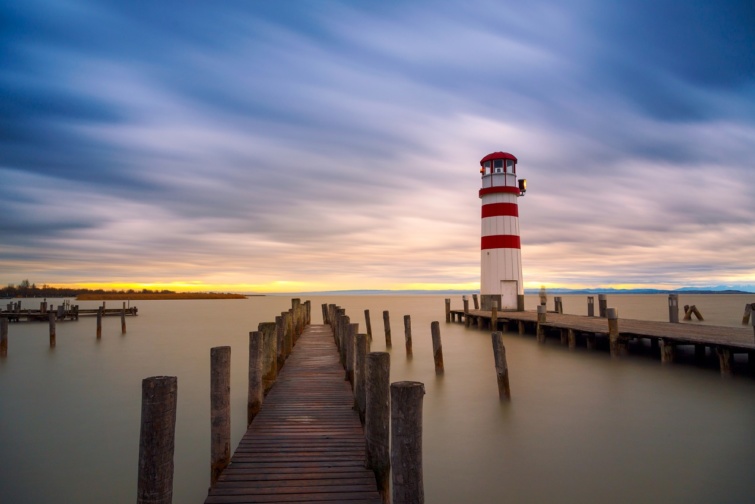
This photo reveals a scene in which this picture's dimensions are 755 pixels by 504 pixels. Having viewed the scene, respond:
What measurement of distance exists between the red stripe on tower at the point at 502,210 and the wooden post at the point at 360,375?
17427 millimetres

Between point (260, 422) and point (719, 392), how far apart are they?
10.4 meters

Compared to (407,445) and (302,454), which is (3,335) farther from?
(407,445)

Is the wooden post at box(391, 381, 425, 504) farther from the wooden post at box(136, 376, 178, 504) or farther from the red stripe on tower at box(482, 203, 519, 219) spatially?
the red stripe on tower at box(482, 203, 519, 219)

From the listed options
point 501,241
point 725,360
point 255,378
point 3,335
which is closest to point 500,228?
point 501,241

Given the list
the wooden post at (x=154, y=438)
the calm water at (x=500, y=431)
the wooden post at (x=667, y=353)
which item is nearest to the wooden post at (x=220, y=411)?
the calm water at (x=500, y=431)

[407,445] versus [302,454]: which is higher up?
[407,445]

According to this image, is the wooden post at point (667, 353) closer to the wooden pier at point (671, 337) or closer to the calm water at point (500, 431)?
the wooden pier at point (671, 337)

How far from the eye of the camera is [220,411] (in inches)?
228

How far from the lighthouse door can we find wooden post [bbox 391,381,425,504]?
69.6 ft

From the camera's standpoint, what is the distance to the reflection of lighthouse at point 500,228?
23422 mm

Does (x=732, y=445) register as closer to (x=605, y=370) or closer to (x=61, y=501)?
(x=605, y=370)

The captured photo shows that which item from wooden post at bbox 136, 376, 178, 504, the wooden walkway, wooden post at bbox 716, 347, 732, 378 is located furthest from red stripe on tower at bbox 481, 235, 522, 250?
wooden post at bbox 136, 376, 178, 504

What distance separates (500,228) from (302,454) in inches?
772

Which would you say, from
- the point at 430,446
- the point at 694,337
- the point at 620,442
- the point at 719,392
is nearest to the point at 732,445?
the point at 620,442
